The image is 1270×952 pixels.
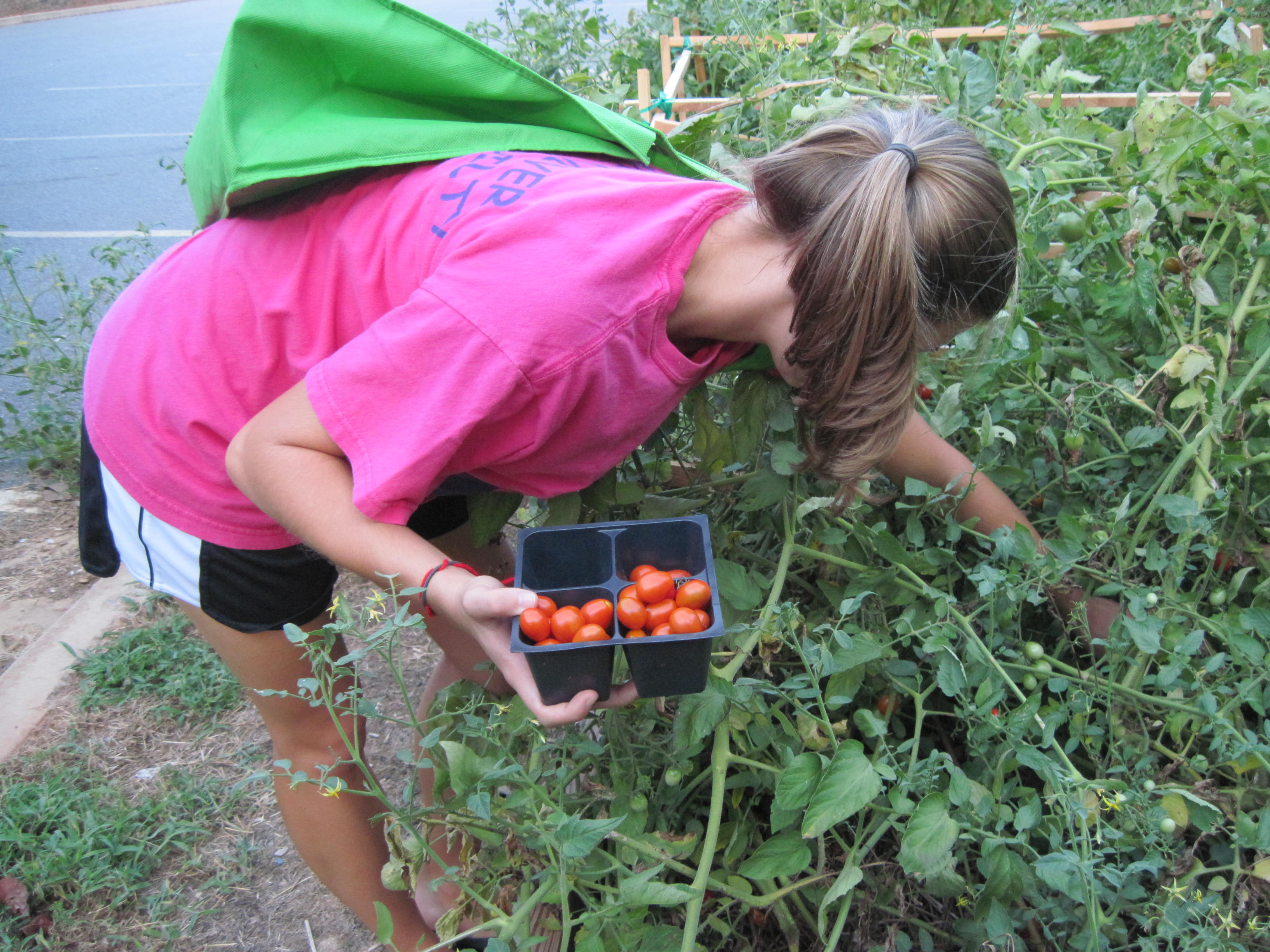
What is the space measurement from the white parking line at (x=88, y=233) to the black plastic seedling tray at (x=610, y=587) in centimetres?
472

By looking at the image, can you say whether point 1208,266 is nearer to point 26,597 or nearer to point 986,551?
point 986,551

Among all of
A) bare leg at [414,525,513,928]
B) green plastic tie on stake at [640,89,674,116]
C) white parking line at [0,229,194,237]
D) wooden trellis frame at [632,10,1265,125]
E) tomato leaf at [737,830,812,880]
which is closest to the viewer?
tomato leaf at [737,830,812,880]

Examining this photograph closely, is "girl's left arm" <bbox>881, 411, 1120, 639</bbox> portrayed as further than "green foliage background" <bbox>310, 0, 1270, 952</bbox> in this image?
Yes

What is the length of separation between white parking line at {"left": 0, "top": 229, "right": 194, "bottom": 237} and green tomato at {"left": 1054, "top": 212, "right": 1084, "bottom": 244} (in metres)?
4.76

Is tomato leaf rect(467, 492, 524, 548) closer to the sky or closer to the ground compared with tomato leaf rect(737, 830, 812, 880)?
closer to the sky

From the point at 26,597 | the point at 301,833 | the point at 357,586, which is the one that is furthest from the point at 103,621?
the point at 301,833

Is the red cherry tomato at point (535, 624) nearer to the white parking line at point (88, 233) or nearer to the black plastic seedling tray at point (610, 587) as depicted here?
the black plastic seedling tray at point (610, 587)

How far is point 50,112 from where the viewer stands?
7.91 m

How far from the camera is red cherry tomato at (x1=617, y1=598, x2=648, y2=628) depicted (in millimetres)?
1065

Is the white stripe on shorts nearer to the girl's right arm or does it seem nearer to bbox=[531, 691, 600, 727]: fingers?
the girl's right arm

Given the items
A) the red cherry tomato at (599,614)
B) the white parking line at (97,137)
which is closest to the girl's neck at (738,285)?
the red cherry tomato at (599,614)

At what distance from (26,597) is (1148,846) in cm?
272

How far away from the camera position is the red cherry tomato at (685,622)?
1.01 m

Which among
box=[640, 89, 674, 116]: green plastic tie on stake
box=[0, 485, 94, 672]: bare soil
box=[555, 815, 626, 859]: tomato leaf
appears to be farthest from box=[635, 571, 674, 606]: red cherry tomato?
box=[0, 485, 94, 672]: bare soil
